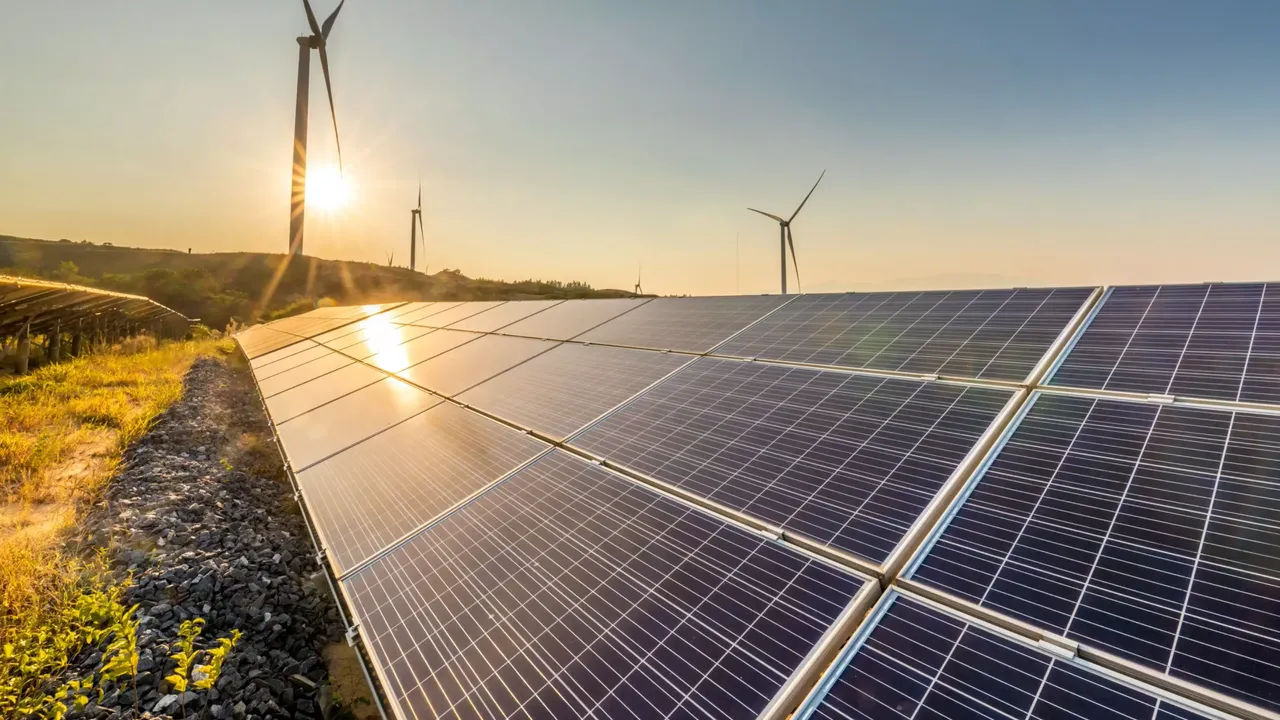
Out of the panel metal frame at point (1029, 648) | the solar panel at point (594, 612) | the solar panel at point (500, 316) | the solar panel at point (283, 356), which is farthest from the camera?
the solar panel at point (283, 356)

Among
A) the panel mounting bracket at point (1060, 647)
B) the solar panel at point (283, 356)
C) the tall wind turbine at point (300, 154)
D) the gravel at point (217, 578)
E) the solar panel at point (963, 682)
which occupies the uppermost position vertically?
the tall wind turbine at point (300, 154)

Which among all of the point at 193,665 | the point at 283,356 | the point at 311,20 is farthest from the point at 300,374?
the point at 311,20

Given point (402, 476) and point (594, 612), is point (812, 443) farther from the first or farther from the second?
point (402, 476)

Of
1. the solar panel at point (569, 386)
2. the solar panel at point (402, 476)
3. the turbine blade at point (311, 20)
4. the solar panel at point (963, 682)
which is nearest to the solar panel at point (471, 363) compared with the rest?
the solar panel at point (569, 386)

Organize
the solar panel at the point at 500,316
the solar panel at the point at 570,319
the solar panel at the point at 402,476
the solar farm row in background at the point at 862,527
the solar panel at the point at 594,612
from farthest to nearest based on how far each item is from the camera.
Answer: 1. the solar panel at the point at 500,316
2. the solar panel at the point at 570,319
3. the solar panel at the point at 402,476
4. the solar panel at the point at 594,612
5. the solar farm row in background at the point at 862,527

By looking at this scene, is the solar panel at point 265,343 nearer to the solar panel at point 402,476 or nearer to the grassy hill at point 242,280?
the solar panel at point 402,476
